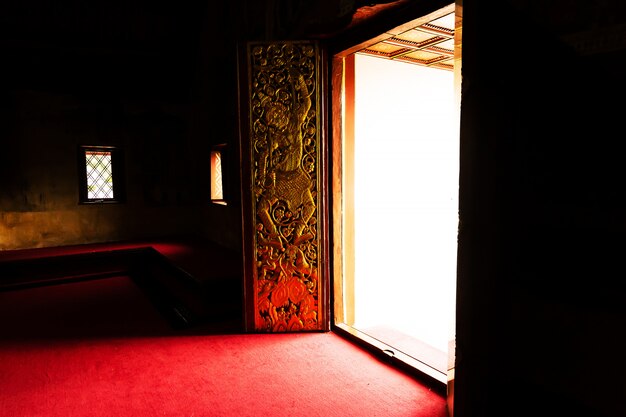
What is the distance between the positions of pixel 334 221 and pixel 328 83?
1.03m

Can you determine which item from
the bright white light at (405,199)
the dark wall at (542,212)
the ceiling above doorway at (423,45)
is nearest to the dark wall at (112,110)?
the bright white light at (405,199)

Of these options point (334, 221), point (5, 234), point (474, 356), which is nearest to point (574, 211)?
point (474, 356)

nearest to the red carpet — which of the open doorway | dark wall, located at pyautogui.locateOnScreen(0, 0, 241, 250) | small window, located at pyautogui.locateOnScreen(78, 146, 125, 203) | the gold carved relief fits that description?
the gold carved relief

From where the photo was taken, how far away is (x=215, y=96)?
5387 millimetres

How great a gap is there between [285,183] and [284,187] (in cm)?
3

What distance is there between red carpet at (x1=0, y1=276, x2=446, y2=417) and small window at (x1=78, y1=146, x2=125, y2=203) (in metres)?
2.75

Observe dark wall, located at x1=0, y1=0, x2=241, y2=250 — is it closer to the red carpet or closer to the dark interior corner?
the red carpet

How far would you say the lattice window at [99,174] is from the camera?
602 cm

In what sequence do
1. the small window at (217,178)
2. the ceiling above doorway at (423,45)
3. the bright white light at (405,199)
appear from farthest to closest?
1. the small window at (217,178)
2. the bright white light at (405,199)
3. the ceiling above doorway at (423,45)

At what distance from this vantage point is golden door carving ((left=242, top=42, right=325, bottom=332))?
296 centimetres

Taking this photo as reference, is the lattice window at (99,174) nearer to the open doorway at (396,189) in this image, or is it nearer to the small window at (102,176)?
the small window at (102,176)

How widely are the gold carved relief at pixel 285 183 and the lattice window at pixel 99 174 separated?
13.4 ft

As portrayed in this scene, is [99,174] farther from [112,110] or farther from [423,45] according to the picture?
[423,45]

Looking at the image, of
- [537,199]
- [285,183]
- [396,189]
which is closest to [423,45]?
[396,189]
